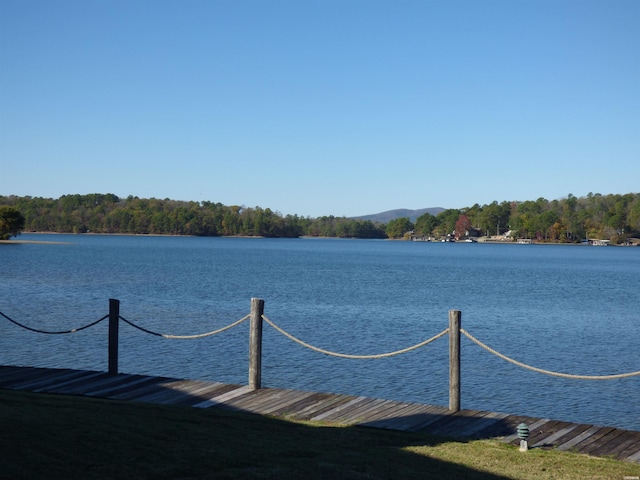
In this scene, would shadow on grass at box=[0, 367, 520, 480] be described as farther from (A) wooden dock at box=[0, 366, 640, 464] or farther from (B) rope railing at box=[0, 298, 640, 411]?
(B) rope railing at box=[0, 298, 640, 411]

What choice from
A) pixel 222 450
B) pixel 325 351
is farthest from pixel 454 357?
pixel 222 450

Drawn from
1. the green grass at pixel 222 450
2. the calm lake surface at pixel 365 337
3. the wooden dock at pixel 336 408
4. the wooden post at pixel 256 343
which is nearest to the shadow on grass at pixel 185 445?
the green grass at pixel 222 450

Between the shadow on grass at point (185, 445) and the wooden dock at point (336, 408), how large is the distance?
24.6 inches

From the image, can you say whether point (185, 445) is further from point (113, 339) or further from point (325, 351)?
point (113, 339)

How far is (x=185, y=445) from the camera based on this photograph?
8.10 m

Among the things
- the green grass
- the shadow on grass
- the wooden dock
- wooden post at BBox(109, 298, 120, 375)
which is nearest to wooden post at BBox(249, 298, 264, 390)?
the wooden dock

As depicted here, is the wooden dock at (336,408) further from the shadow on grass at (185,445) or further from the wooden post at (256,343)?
A: the shadow on grass at (185,445)

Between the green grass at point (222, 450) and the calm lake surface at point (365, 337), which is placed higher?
the green grass at point (222, 450)

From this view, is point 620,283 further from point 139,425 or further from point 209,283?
point 139,425

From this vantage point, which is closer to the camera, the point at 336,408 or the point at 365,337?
the point at 336,408

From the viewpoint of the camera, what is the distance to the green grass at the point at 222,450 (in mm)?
7020

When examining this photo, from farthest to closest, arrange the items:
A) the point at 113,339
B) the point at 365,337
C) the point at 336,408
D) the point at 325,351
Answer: the point at 365,337 < the point at 113,339 < the point at 325,351 < the point at 336,408

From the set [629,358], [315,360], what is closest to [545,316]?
[629,358]

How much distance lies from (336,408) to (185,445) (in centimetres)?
418
